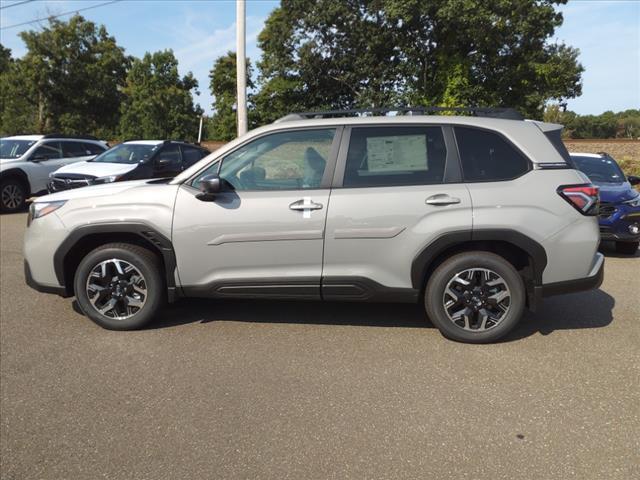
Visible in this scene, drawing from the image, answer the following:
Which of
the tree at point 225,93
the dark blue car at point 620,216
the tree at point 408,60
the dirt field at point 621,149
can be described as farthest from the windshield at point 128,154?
the tree at point 225,93

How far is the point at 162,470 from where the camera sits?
8.32 ft

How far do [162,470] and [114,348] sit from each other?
5.72ft

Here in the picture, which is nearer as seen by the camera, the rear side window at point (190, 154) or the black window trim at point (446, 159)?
the black window trim at point (446, 159)

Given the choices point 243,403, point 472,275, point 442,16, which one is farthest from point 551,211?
point 442,16

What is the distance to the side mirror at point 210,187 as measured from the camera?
13.0 feet

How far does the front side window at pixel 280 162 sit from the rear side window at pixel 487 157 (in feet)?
3.52

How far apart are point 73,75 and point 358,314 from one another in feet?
152

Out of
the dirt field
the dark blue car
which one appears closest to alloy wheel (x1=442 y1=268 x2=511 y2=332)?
the dark blue car

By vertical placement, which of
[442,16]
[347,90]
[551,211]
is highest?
[442,16]

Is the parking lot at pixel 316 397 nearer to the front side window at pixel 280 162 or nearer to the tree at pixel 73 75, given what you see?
the front side window at pixel 280 162

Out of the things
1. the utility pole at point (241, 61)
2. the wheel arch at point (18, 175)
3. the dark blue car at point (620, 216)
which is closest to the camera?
the dark blue car at point (620, 216)

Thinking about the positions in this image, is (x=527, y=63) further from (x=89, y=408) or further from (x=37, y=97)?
(x=37, y=97)

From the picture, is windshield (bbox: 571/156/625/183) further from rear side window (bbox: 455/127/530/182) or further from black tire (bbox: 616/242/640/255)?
rear side window (bbox: 455/127/530/182)

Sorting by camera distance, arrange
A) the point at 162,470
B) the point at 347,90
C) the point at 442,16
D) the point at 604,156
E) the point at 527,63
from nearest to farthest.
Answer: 1. the point at 162,470
2. the point at 604,156
3. the point at 442,16
4. the point at 527,63
5. the point at 347,90
